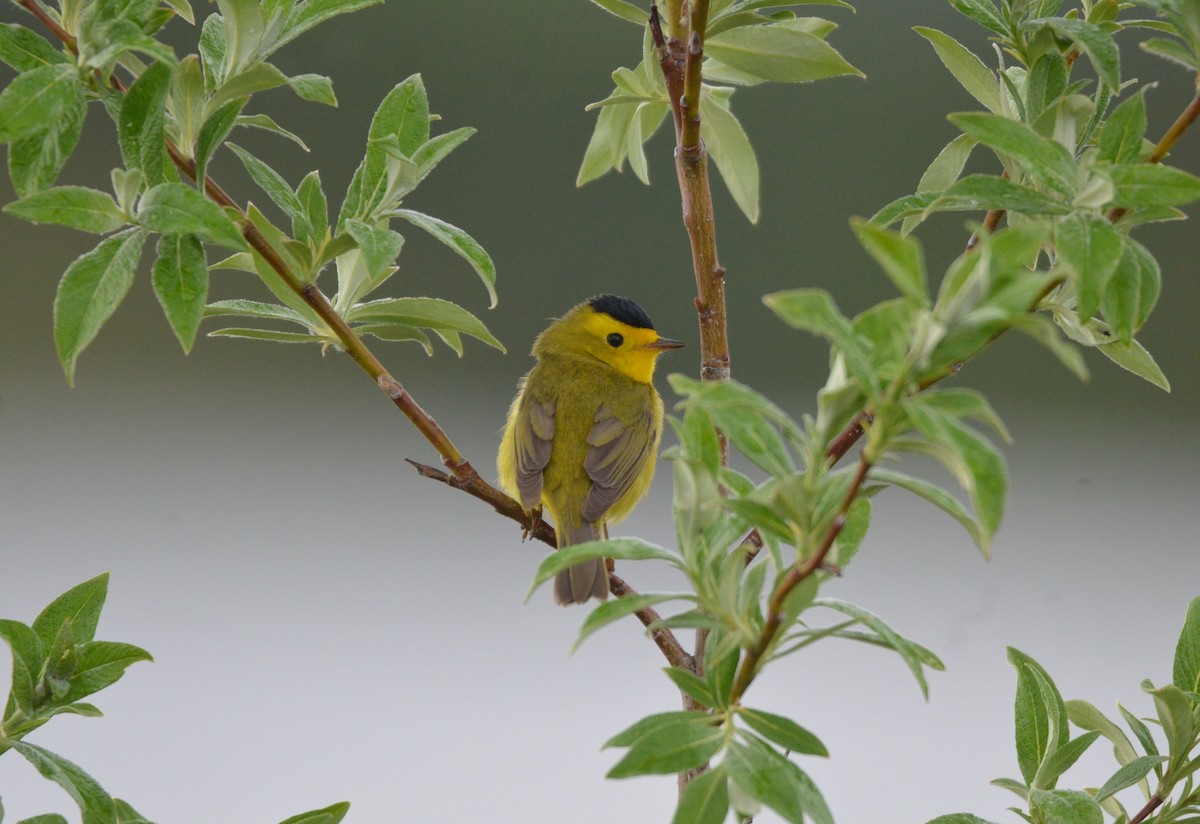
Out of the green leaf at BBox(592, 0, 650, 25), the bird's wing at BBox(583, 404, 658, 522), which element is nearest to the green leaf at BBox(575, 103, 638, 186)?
the green leaf at BBox(592, 0, 650, 25)

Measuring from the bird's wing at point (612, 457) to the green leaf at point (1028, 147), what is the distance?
101cm

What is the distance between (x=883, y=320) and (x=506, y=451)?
133cm

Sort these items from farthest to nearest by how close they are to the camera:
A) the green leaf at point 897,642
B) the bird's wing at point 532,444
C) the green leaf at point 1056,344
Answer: the bird's wing at point 532,444, the green leaf at point 897,642, the green leaf at point 1056,344

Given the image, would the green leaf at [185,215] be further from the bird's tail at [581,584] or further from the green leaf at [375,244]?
the bird's tail at [581,584]

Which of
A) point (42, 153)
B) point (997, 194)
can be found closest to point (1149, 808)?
point (997, 194)

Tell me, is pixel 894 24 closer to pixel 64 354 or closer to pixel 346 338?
pixel 346 338

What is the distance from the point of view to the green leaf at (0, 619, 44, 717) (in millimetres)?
636

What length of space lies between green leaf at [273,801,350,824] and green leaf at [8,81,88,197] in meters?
0.16

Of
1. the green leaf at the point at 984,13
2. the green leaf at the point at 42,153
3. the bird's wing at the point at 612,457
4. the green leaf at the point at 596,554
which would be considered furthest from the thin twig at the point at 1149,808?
the bird's wing at the point at 612,457

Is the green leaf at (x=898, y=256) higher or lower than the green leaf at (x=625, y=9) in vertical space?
lower

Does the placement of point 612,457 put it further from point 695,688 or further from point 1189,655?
point 695,688

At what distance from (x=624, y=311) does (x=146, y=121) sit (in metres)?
1.39

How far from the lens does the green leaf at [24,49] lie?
58 cm

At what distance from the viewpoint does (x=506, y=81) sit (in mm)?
2658
